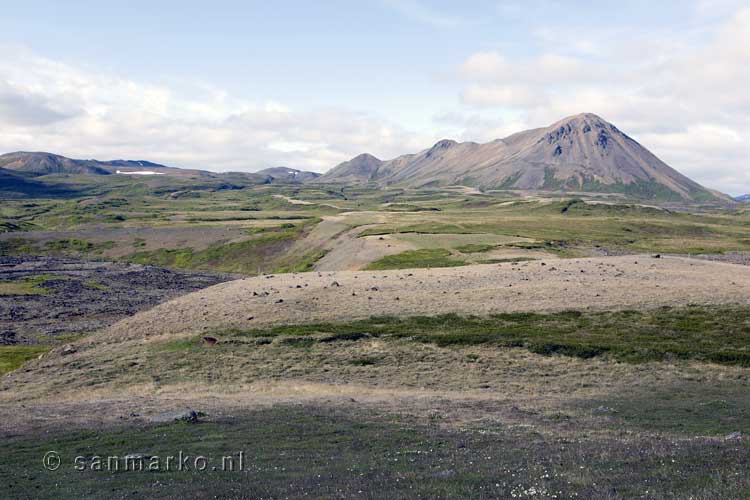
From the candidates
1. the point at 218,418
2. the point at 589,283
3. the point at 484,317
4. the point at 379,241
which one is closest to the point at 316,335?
the point at 484,317

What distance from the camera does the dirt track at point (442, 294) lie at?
175ft

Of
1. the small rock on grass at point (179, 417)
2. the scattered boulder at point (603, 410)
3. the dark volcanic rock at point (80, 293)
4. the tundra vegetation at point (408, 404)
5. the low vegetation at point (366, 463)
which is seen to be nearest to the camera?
the low vegetation at point (366, 463)

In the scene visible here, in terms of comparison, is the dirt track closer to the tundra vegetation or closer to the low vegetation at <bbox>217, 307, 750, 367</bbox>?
the tundra vegetation

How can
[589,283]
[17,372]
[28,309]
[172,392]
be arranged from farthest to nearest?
[28,309] < [589,283] < [17,372] < [172,392]

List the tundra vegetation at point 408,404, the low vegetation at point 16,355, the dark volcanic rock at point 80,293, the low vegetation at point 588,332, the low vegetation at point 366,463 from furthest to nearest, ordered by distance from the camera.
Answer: the dark volcanic rock at point 80,293 < the low vegetation at point 16,355 < the low vegetation at point 588,332 < the tundra vegetation at point 408,404 < the low vegetation at point 366,463

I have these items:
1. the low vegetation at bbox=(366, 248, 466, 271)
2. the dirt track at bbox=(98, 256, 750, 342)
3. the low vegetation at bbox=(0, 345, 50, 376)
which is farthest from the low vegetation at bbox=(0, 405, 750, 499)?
the low vegetation at bbox=(366, 248, 466, 271)

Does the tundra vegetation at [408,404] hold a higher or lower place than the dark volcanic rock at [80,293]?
higher

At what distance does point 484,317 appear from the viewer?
52562 mm

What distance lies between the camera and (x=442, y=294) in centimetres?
A: 6091

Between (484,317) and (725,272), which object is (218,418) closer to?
(484,317)

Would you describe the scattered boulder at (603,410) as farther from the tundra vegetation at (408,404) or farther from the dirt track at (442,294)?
the dirt track at (442,294)

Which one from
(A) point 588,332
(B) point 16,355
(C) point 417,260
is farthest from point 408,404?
(C) point 417,260

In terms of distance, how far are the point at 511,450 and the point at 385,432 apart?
5.60 metres

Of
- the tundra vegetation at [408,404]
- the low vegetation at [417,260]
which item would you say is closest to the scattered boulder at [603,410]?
the tundra vegetation at [408,404]
